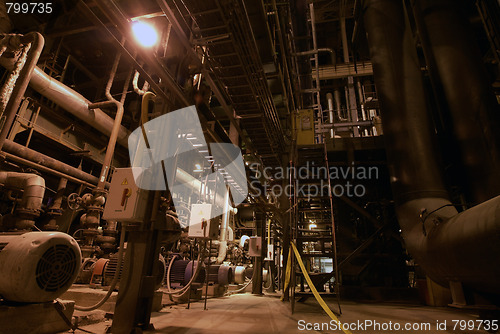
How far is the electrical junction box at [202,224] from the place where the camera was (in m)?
4.81

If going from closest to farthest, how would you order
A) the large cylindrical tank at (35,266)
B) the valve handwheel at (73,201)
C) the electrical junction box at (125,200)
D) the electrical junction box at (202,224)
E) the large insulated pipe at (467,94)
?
the large cylindrical tank at (35,266) → the electrical junction box at (125,200) → the large insulated pipe at (467,94) → the electrical junction box at (202,224) → the valve handwheel at (73,201)

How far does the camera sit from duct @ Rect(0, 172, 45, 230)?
5.78 meters

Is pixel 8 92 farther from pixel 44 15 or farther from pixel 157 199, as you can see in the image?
pixel 44 15

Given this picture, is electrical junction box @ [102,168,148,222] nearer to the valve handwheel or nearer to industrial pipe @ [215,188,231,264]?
the valve handwheel

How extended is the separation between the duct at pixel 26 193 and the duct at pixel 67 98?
6.67 ft

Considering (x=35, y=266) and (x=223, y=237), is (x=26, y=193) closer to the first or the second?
(x=35, y=266)

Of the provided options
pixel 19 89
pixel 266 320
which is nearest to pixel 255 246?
pixel 266 320

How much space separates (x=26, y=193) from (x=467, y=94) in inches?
366

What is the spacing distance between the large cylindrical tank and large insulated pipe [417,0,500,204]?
591 centimetres

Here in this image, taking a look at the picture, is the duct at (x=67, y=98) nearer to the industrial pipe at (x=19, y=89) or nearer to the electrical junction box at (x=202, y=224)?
the industrial pipe at (x=19, y=89)

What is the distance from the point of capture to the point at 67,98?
6664mm

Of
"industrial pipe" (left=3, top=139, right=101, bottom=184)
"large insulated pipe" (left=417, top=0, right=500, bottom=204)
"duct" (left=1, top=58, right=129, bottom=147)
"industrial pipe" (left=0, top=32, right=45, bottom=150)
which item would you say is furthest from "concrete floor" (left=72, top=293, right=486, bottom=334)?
"duct" (left=1, top=58, right=129, bottom=147)

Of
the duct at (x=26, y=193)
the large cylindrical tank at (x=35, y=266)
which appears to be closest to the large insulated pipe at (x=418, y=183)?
the large cylindrical tank at (x=35, y=266)

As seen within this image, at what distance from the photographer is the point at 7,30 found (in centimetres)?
580
